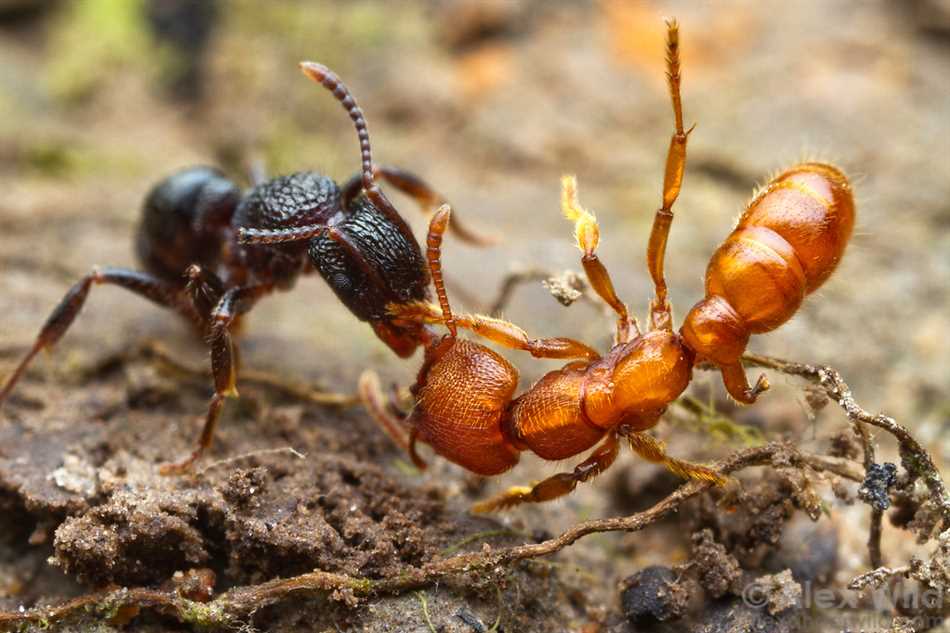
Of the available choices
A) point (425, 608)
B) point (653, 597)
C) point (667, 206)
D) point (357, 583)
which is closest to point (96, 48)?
point (667, 206)

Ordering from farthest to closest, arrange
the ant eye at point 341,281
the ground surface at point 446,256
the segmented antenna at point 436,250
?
1. the ant eye at point 341,281
2. the segmented antenna at point 436,250
3. the ground surface at point 446,256

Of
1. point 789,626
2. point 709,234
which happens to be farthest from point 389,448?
point 709,234

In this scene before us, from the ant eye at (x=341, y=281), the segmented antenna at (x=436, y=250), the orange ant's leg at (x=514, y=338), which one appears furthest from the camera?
the ant eye at (x=341, y=281)

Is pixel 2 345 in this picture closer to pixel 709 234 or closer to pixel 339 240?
pixel 339 240

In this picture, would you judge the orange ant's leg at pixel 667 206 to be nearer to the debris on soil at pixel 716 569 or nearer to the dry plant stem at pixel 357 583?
the dry plant stem at pixel 357 583

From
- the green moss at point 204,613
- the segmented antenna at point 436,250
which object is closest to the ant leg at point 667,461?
the segmented antenna at point 436,250
